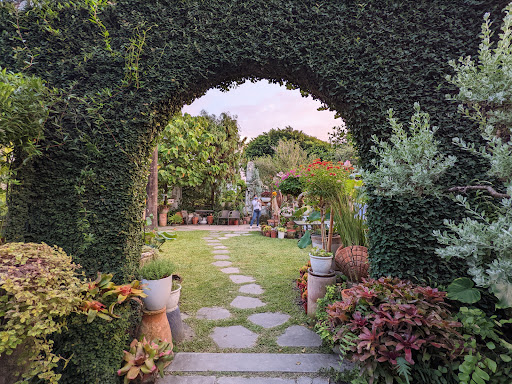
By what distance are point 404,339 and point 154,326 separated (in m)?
1.89

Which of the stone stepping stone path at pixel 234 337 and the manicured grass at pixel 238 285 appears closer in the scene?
the stone stepping stone path at pixel 234 337

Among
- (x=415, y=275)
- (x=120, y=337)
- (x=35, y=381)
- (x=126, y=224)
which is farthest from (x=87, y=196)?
(x=415, y=275)

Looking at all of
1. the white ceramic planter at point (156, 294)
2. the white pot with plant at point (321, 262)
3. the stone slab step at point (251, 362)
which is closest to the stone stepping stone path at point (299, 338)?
the stone slab step at point (251, 362)

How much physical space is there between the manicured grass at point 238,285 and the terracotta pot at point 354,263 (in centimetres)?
71

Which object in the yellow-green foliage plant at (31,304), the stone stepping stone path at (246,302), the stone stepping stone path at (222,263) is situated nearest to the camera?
the yellow-green foliage plant at (31,304)

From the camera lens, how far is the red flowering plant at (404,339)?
1513 millimetres

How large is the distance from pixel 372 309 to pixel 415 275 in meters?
0.62

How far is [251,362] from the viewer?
2.09m

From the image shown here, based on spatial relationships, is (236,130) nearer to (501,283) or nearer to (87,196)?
(87,196)

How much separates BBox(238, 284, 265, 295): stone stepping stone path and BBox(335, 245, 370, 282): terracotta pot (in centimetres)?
127

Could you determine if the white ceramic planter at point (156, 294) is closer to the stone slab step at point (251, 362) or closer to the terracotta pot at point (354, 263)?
the stone slab step at point (251, 362)

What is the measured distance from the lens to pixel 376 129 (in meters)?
2.15

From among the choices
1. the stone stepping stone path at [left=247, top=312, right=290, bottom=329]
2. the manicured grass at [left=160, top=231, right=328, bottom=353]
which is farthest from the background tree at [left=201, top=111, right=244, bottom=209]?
the stone stepping stone path at [left=247, top=312, right=290, bottom=329]

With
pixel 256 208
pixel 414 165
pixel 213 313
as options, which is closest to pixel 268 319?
pixel 213 313
